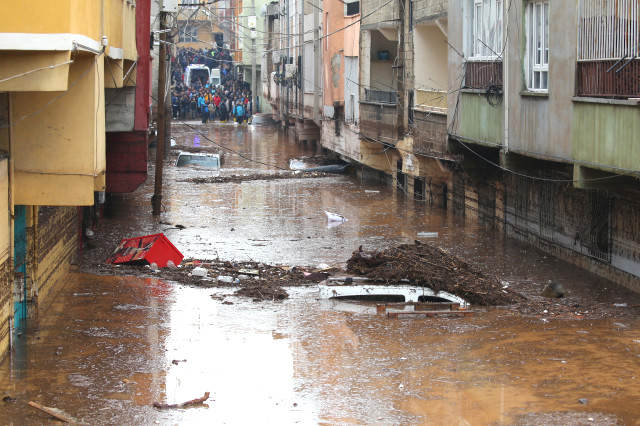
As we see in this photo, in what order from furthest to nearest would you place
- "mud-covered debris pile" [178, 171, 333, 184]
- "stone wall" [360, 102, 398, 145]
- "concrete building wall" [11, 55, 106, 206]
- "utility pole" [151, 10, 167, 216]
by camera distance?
→ "mud-covered debris pile" [178, 171, 333, 184] → "stone wall" [360, 102, 398, 145] → "utility pole" [151, 10, 167, 216] → "concrete building wall" [11, 55, 106, 206]

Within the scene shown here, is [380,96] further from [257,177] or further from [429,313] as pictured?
[429,313]

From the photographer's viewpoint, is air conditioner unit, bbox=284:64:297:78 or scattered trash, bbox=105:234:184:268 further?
air conditioner unit, bbox=284:64:297:78

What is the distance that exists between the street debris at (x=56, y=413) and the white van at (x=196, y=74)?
6988cm

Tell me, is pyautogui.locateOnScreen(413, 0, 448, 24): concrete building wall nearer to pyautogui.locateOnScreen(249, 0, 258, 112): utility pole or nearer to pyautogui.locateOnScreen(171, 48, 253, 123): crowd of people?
pyautogui.locateOnScreen(171, 48, 253, 123): crowd of people

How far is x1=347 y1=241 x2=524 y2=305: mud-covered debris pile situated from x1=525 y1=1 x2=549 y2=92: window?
135 inches

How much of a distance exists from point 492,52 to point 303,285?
241 inches

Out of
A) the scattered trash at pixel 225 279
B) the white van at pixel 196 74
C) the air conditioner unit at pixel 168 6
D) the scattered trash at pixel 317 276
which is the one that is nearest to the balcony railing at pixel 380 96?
the air conditioner unit at pixel 168 6

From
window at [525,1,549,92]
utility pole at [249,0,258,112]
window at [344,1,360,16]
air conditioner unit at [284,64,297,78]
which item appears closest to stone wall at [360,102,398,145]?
window at [344,1,360,16]

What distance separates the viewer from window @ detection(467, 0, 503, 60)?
55.3ft

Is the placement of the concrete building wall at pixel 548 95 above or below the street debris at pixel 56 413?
above

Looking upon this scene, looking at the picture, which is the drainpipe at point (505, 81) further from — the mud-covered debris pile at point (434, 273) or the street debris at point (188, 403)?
the street debris at point (188, 403)

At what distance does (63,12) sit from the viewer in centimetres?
877

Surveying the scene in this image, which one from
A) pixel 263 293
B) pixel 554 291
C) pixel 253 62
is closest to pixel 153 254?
pixel 263 293

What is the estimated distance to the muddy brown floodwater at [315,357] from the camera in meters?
8.48
